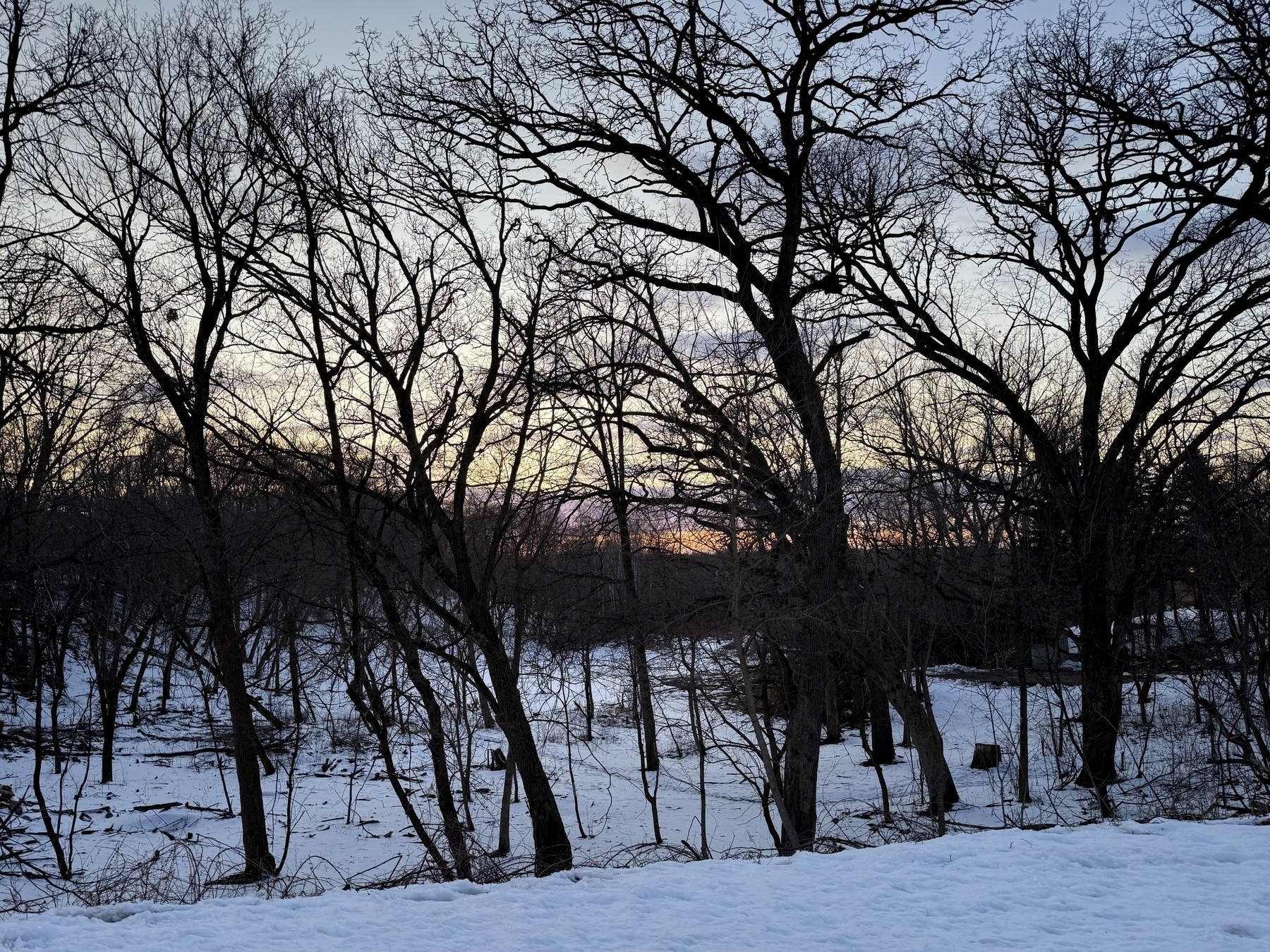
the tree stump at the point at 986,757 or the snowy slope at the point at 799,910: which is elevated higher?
the snowy slope at the point at 799,910

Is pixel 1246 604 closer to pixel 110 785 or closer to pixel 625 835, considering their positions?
pixel 625 835

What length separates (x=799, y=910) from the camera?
4.66 m

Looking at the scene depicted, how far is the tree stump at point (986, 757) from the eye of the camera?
19984 mm

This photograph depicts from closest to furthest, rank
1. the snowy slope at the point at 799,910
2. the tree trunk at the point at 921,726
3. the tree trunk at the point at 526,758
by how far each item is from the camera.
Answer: the snowy slope at the point at 799,910 → the tree trunk at the point at 526,758 → the tree trunk at the point at 921,726

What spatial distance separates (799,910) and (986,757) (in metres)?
17.6

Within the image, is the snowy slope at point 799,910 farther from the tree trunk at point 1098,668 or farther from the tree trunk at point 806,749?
the tree trunk at point 1098,668

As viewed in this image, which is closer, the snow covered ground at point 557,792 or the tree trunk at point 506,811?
the snow covered ground at point 557,792

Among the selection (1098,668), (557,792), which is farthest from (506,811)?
(1098,668)

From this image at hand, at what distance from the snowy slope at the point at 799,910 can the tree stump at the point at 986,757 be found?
1543 centimetres

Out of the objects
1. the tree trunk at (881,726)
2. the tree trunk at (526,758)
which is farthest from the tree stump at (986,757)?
the tree trunk at (526,758)

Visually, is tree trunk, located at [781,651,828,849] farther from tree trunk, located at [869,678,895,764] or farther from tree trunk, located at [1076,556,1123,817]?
tree trunk, located at [869,678,895,764]

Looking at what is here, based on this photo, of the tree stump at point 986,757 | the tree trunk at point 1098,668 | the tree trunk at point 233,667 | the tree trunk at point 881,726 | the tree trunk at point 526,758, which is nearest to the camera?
the tree trunk at point 526,758

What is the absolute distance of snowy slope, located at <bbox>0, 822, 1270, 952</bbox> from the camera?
4.24m

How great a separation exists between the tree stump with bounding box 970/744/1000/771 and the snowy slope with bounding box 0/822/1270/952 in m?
15.4
